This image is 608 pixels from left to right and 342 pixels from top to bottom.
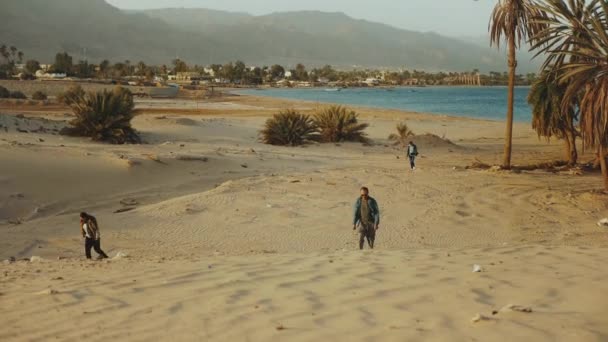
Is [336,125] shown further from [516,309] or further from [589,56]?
[516,309]

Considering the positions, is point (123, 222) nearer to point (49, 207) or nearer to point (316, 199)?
point (49, 207)

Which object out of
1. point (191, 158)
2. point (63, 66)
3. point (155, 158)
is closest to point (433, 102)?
point (63, 66)

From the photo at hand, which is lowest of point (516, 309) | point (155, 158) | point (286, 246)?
point (286, 246)

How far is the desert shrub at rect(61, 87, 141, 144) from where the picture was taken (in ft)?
84.0

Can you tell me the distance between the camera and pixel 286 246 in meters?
12.1

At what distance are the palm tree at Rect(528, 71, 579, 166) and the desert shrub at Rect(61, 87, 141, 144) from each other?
15969 millimetres

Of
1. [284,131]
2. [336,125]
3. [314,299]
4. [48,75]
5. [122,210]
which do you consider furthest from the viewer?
[48,75]

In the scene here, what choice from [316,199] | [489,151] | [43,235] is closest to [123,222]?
[43,235]

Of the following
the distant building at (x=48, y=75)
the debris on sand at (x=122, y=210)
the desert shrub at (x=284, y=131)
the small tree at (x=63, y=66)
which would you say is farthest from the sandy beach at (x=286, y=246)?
the small tree at (x=63, y=66)

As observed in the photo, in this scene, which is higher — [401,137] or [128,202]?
[401,137]

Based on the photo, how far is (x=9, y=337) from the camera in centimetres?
569

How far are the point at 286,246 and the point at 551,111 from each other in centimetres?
1487

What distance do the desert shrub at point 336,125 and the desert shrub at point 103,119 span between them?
31.2 ft

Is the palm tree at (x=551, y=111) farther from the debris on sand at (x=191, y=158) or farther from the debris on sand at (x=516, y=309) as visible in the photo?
the debris on sand at (x=516, y=309)
